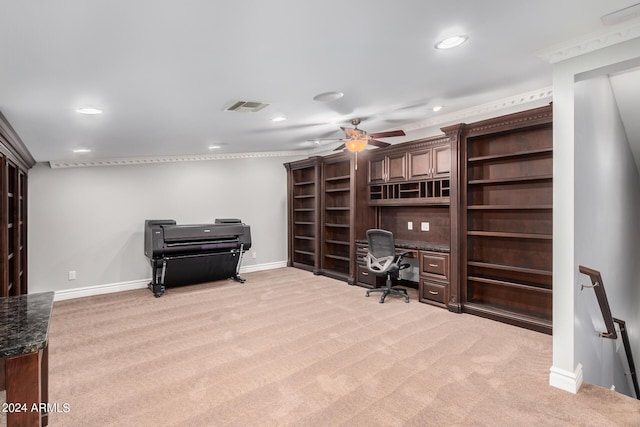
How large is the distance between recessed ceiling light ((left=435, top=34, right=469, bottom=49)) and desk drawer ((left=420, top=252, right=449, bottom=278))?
2610 millimetres

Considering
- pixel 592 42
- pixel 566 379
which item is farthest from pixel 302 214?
pixel 592 42

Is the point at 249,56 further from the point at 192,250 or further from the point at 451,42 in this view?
the point at 192,250

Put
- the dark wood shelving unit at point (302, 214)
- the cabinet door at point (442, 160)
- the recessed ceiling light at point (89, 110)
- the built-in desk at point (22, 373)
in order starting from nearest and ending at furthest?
the built-in desk at point (22, 373) < the recessed ceiling light at point (89, 110) < the cabinet door at point (442, 160) < the dark wood shelving unit at point (302, 214)

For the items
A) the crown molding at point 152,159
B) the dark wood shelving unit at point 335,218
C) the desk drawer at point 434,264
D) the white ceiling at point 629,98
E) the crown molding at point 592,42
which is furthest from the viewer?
the dark wood shelving unit at point 335,218

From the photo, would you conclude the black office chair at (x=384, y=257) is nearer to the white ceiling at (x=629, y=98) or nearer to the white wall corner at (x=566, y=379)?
the white wall corner at (x=566, y=379)

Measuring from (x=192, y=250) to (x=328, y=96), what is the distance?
335 cm

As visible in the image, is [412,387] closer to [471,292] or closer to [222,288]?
[471,292]

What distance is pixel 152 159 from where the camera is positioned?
17.5 ft

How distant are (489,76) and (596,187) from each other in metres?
1.26

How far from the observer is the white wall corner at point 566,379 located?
221 cm

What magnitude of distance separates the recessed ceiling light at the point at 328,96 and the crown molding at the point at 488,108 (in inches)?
76.3

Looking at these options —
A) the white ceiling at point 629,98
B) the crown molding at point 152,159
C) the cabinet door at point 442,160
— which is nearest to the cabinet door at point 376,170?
the cabinet door at point 442,160

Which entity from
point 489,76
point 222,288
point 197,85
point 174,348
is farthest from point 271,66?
point 222,288

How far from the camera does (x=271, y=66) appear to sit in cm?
212
